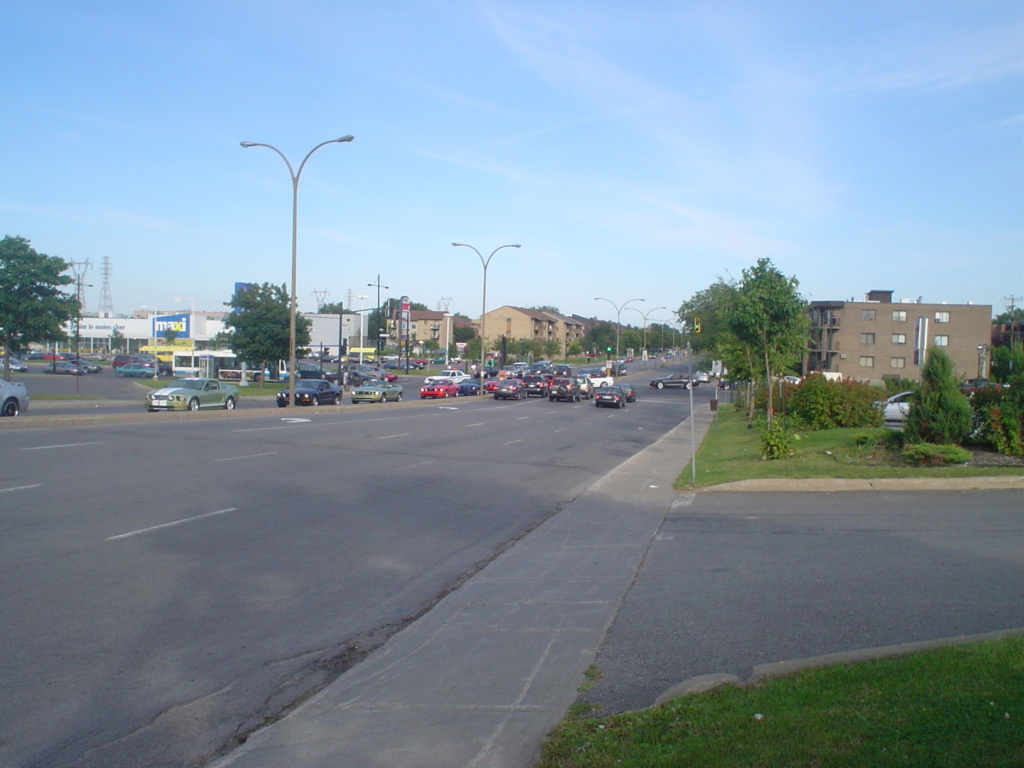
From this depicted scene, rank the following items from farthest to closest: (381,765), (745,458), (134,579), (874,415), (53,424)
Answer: (874,415) < (53,424) < (745,458) < (134,579) < (381,765)

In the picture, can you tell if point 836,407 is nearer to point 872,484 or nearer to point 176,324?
point 872,484

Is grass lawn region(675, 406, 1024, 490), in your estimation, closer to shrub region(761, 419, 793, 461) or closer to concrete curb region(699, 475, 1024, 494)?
shrub region(761, 419, 793, 461)

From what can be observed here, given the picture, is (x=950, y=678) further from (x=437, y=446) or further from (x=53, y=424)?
(x=53, y=424)

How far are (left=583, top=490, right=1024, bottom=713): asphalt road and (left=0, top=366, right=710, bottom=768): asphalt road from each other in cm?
227

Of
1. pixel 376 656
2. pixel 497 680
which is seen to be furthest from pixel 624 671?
pixel 376 656

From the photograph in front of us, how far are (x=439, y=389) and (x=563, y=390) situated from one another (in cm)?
816

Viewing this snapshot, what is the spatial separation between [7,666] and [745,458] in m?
16.9

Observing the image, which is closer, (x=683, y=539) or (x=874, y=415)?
(x=683, y=539)

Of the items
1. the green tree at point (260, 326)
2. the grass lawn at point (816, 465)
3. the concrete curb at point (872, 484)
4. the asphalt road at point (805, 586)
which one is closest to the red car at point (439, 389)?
the green tree at point (260, 326)

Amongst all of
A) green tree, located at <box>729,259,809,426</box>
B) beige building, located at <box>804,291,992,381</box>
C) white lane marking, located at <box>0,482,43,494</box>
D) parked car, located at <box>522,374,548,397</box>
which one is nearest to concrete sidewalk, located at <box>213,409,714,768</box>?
white lane marking, located at <box>0,482,43,494</box>

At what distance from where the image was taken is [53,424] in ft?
80.8

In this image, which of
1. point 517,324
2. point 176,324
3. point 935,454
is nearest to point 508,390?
point 935,454

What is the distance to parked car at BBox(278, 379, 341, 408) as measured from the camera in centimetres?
4109

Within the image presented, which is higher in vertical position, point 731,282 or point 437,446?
point 731,282
